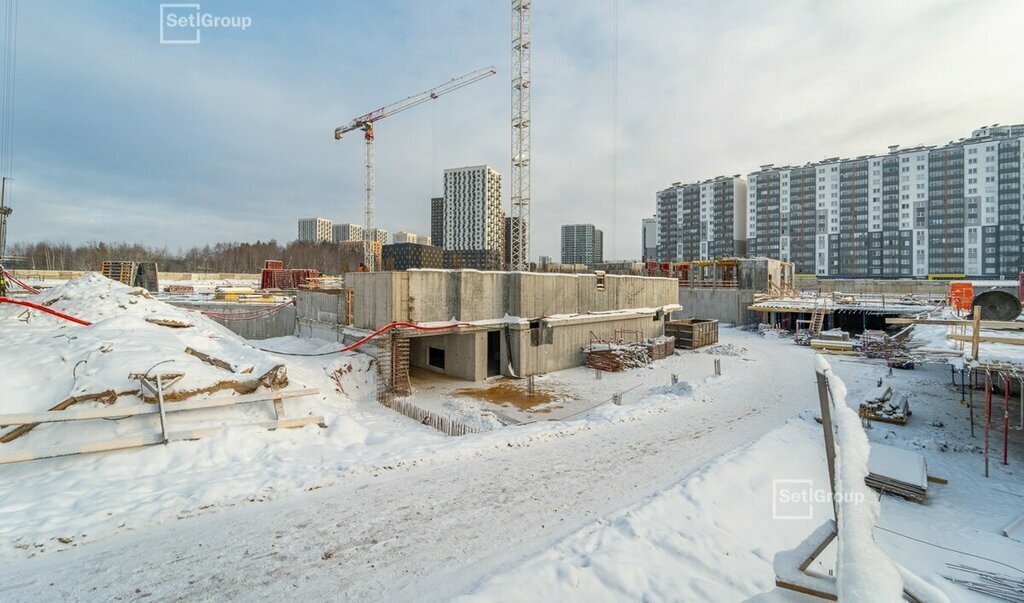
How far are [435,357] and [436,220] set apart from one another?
120421mm

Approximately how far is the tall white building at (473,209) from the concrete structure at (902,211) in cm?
6760

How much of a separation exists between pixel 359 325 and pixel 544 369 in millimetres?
9300

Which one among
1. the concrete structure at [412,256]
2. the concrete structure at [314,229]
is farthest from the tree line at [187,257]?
the concrete structure at [314,229]

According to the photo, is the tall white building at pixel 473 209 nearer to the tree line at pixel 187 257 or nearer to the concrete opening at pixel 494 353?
the tree line at pixel 187 257

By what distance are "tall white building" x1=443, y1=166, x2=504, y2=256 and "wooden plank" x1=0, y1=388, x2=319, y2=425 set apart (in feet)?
359

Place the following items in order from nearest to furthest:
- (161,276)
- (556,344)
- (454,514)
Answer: (454,514) < (556,344) < (161,276)

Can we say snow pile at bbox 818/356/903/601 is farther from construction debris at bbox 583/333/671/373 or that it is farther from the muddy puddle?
construction debris at bbox 583/333/671/373

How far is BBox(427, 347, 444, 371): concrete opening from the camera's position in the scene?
22623 millimetres

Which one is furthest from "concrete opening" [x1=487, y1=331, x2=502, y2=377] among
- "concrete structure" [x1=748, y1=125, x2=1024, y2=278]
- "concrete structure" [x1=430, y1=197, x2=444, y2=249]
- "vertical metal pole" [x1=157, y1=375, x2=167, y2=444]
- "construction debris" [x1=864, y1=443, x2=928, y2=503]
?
"concrete structure" [x1=430, y1=197, x2=444, y2=249]

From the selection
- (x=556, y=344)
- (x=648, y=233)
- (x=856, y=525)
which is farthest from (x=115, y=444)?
(x=648, y=233)

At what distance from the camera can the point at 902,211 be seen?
96188 millimetres

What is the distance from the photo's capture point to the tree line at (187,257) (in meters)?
87.0

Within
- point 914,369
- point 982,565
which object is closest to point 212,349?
point 982,565
